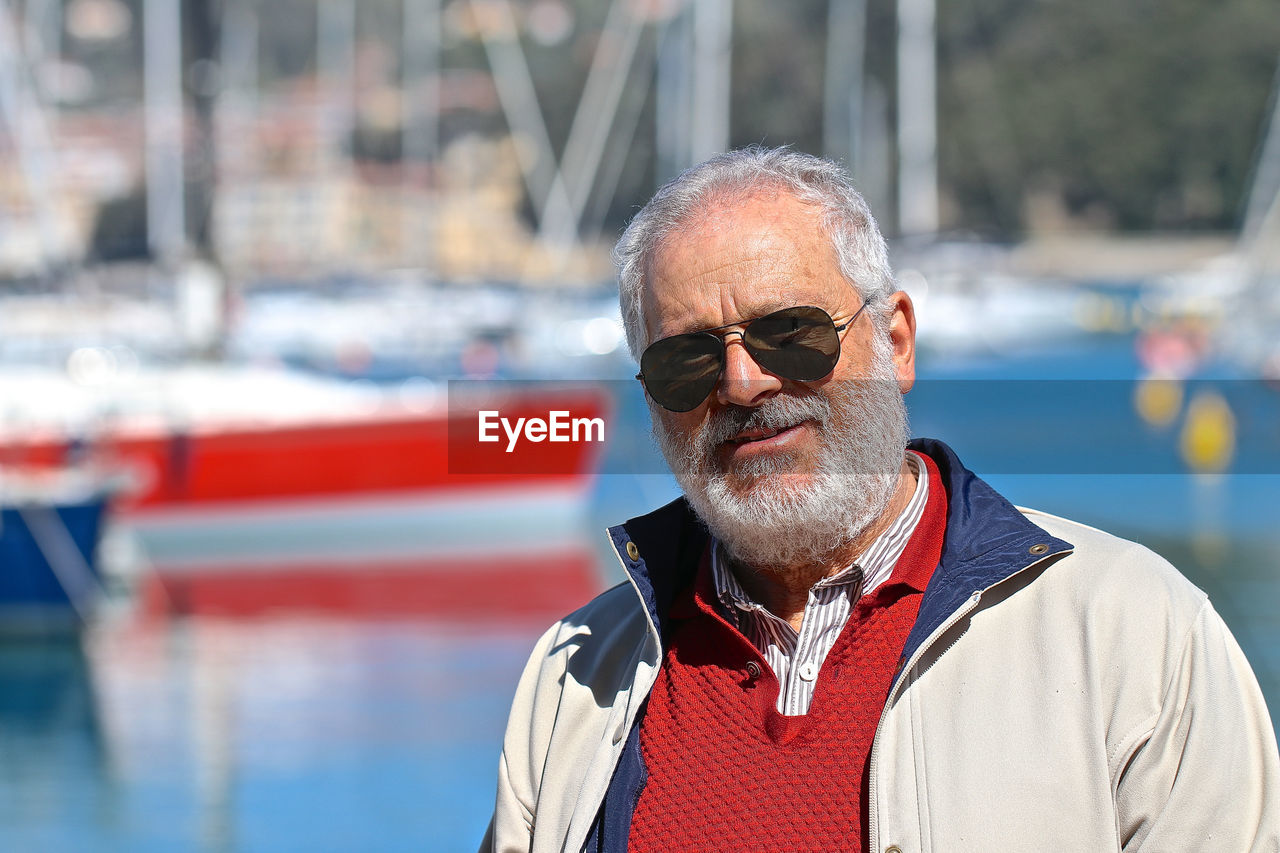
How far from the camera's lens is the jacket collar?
198 centimetres

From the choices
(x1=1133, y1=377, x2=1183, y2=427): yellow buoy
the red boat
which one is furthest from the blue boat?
(x1=1133, y1=377, x2=1183, y2=427): yellow buoy

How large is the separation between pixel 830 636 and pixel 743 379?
35 cm

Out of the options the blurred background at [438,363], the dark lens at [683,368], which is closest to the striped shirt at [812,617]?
the dark lens at [683,368]

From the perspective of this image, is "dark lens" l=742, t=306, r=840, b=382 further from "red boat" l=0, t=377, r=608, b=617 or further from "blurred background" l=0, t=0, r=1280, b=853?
"red boat" l=0, t=377, r=608, b=617

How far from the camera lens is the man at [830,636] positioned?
1.84 metres

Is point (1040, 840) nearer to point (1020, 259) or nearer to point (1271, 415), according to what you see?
point (1271, 415)

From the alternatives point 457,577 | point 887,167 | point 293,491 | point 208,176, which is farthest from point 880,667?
point 887,167

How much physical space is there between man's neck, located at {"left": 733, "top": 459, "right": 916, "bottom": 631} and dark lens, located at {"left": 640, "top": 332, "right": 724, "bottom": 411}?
25 centimetres

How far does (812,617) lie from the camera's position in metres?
2.16

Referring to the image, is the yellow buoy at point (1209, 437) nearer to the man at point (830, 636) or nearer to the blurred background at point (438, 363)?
the blurred background at point (438, 363)

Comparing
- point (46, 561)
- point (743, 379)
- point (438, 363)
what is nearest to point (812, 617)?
point (743, 379)

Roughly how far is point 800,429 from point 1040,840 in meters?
0.59

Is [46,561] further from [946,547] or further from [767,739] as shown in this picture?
[946,547]

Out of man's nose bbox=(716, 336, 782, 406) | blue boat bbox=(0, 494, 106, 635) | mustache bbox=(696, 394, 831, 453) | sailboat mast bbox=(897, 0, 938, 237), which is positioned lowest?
blue boat bbox=(0, 494, 106, 635)
